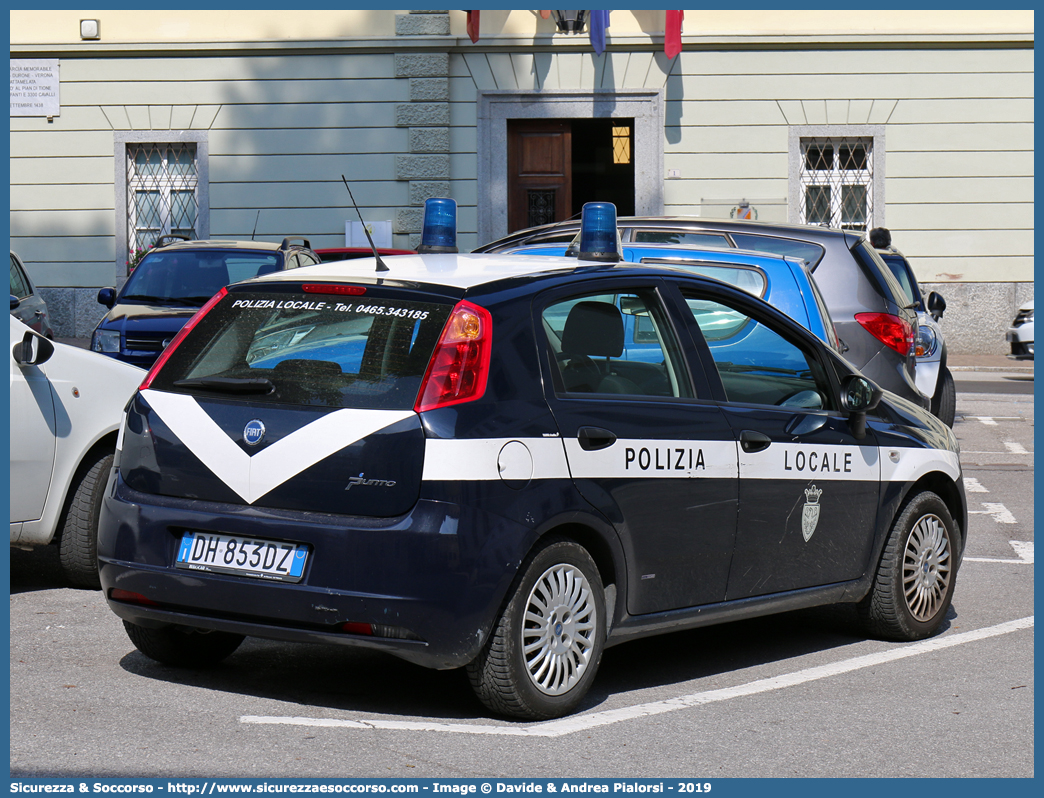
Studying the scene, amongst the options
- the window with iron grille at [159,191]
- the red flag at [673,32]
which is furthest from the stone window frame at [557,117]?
the window with iron grille at [159,191]

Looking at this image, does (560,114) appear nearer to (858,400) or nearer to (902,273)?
(902,273)

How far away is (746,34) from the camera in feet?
69.9

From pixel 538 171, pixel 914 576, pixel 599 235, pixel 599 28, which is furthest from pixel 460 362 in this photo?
pixel 538 171

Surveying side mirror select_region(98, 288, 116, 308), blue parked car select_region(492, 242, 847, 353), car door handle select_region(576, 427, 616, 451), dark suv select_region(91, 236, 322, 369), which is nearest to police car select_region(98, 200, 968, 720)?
car door handle select_region(576, 427, 616, 451)

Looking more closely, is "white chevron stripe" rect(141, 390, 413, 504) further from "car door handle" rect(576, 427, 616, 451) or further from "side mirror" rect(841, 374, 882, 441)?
"side mirror" rect(841, 374, 882, 441)

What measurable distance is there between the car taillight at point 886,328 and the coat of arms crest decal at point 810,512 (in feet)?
11.0

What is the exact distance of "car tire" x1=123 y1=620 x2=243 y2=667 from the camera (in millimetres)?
5031

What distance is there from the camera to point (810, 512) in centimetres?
539

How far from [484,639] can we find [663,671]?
126 cm

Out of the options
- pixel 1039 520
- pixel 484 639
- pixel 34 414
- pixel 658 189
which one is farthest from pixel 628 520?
pixel 658 189

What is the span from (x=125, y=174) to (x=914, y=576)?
734 inches

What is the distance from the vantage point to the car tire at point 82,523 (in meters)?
6.45

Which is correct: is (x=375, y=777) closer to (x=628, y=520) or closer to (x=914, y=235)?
(x=628, y=520)

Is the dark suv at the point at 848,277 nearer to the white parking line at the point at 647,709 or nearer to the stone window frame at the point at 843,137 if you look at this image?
the white parking line at the point at 647,709
